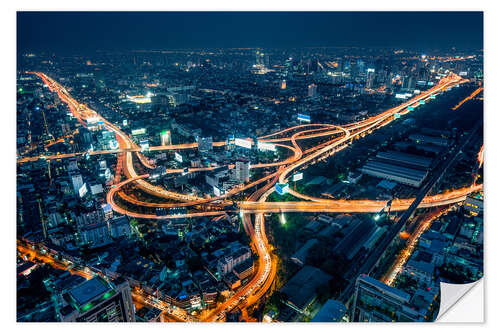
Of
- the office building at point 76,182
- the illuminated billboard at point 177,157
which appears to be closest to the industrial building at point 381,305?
the office building at point 76,182

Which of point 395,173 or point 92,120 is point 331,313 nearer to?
point 395,173

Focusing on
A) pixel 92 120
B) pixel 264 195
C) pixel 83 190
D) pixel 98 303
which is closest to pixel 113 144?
pixel 92 120

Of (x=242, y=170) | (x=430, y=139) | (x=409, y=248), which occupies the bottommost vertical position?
(x=409, y=248)

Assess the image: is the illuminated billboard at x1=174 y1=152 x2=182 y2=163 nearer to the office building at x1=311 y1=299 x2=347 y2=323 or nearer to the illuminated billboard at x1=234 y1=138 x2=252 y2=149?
the illuminated billboard at x1=234 y1=138 x2=252 y2=149

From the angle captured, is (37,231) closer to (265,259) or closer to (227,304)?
(227,304)

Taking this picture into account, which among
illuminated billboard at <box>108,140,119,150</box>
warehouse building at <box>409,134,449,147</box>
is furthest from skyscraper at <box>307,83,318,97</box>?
illuminated billboard at <box>108,140,119,150</box>

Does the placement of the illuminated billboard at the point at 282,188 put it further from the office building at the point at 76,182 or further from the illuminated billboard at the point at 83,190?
the office building at the point at 76,182
